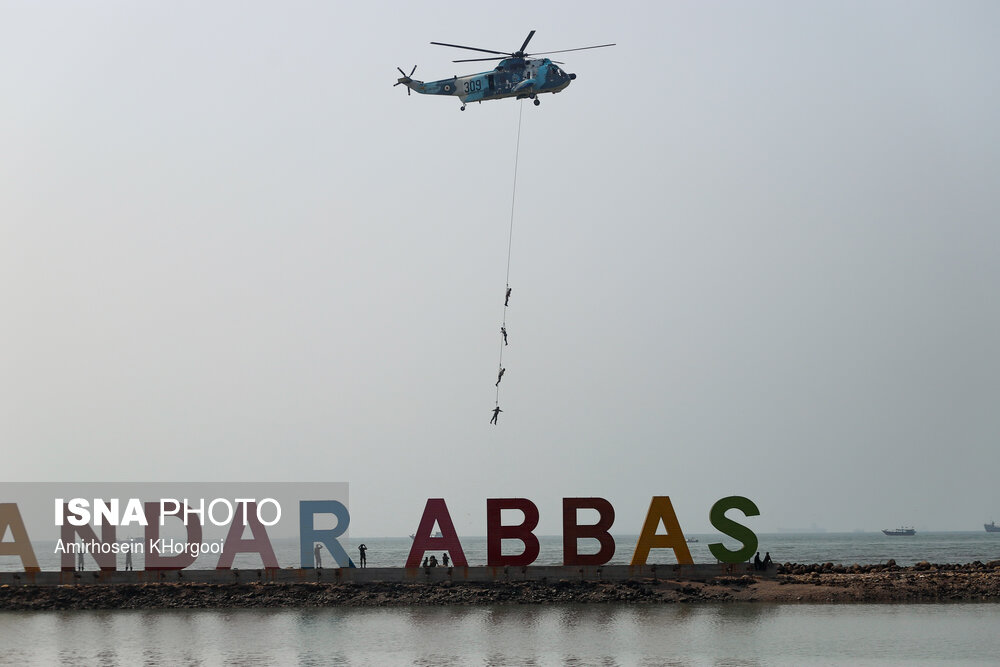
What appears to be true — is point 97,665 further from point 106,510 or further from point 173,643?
point 106,510

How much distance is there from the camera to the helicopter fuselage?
4088 cm

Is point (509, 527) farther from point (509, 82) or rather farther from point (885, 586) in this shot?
point (509, 82)

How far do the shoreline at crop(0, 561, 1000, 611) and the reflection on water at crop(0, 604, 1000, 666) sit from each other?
90 cm

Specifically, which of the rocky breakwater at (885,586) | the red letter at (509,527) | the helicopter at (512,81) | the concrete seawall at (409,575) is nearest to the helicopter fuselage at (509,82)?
the helicopter at (512,81)

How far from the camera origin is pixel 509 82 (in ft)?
136

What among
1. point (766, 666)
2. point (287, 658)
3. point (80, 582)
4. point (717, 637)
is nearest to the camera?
point (766, 666)

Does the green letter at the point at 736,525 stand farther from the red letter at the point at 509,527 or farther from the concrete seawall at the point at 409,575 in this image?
the red letter at the point at 509,527

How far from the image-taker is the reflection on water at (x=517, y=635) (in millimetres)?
28906

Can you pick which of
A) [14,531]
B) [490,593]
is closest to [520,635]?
[490,593]

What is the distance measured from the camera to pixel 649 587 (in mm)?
40438

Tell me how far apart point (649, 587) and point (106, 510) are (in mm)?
20987

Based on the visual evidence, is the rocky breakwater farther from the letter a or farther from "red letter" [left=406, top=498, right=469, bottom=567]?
"red letter" [left=406, top=498, right=469, bottom=567]

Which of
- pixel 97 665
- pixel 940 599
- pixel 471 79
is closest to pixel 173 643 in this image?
pixel 97 665

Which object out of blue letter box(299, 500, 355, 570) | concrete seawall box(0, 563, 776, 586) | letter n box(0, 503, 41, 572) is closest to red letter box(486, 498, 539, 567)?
concrete seawall box(0, 563, 776, 586)
